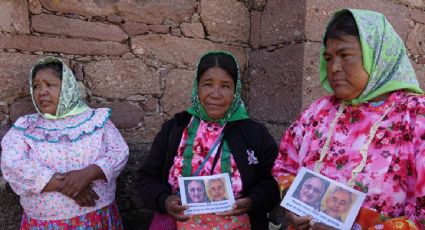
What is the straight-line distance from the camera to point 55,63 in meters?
2.97

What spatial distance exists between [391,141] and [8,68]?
2778 millimetres

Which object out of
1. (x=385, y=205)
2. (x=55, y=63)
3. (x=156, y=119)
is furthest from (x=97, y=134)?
(x=385, y=205)

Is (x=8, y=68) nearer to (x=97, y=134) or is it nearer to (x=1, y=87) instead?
(x=1, y=87)

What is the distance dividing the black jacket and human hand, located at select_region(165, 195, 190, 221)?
0.05 meters

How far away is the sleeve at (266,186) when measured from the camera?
2.25m

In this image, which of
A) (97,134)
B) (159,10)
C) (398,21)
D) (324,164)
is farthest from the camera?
(398,21)

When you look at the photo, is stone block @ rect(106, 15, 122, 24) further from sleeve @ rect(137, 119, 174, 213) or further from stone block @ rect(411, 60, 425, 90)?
stone block @ rect(411, 60, 425, 90)

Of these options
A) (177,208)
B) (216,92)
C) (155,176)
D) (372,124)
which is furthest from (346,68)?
(155,176)

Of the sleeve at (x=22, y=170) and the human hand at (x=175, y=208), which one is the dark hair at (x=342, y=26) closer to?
the human hand at (x=175, y=208)

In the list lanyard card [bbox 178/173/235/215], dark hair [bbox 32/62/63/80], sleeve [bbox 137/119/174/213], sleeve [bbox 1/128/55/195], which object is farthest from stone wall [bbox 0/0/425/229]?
lanyard card [bbox 178/173/235/215]

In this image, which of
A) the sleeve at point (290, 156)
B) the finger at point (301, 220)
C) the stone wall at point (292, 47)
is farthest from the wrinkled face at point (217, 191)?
the stone wall at point (292, 47)

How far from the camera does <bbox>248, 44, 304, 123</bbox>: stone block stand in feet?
11.1

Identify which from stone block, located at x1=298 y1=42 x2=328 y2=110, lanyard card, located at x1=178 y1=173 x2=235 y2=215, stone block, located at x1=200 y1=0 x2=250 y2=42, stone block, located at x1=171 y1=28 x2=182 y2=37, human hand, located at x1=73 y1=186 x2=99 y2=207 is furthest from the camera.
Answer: stone block, located at x1=200 y1=0 x2=250 y2=42

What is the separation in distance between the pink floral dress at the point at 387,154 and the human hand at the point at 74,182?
154 centimetres
